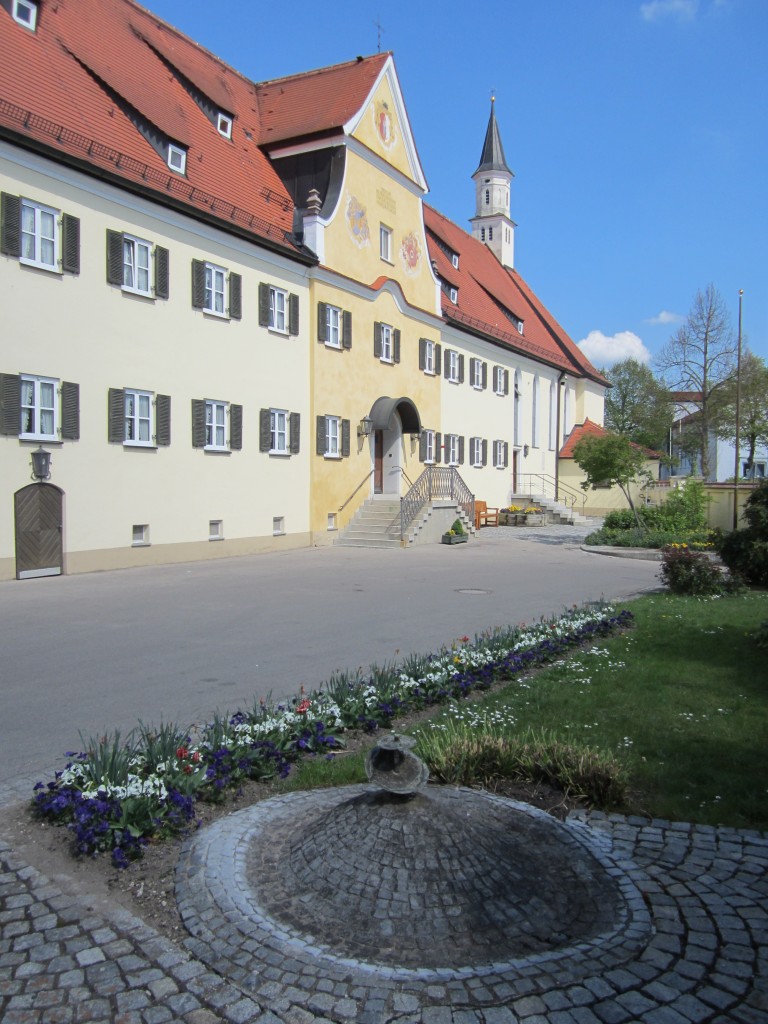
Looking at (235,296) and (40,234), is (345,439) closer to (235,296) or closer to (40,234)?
(235,296)

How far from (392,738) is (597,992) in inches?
55.9

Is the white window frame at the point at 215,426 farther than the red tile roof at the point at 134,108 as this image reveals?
Yes

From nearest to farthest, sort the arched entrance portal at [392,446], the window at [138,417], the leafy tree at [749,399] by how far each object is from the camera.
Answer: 1. the window at [138,417]
2. the arched entrance portal at [392,446]
3. the leafy tree at [749,399]

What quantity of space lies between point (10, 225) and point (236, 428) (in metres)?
8.08

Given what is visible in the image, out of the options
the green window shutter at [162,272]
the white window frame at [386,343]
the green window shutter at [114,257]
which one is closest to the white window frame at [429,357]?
the white window frame at [386,343]

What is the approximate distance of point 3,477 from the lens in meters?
16.3

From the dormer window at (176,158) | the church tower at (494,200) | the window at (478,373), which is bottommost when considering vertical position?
the window at (478,373)

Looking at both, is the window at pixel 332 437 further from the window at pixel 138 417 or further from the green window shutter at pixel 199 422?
the window at pixel 138 417

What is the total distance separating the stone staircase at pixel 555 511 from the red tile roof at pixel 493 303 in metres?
7.78

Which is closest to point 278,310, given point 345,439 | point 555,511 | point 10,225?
point 345,439

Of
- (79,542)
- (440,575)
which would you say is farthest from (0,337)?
(440,575)

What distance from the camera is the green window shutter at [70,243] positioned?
17.5 metres

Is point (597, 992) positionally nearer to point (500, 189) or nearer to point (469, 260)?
point (469, 260)

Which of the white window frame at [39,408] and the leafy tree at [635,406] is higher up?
the leafy tree at [635,406]
